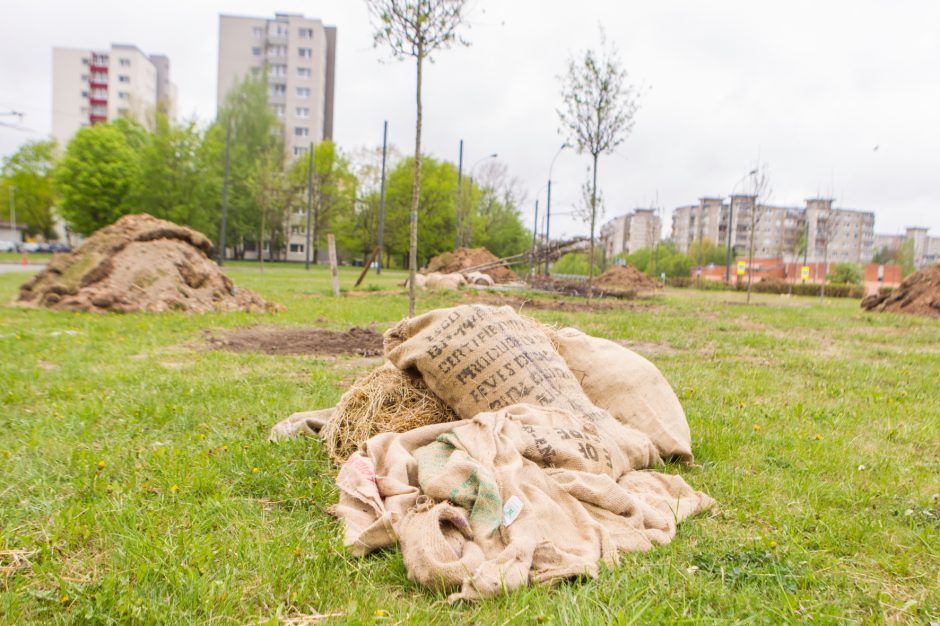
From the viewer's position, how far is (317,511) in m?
2.84

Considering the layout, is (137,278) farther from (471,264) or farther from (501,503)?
(471,264)

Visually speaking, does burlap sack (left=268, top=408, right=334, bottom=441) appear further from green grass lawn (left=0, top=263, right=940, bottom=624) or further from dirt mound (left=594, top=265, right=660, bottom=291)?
dirt mound (left=594, top=265, right=660, bottom=291)

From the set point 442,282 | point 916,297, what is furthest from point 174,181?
point 916,297

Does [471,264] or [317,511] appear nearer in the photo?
[317,511]

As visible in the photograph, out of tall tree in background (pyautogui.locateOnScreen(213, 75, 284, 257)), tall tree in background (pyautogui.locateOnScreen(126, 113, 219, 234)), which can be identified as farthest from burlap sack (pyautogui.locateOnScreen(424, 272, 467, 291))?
tall tree in background (pyautogui.locateOnScreen(213, 75, 284, 257))

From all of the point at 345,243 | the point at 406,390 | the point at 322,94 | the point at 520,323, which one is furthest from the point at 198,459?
the point at 322,94

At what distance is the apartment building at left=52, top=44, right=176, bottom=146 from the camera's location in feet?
274

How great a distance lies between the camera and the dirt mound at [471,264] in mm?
27562

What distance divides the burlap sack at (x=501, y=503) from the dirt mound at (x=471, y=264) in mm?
23754

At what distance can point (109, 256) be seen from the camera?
12.1m

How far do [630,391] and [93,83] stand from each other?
103 m

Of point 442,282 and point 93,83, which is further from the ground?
point 93,83

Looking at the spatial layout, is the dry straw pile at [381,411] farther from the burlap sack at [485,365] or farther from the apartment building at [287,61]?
the apartment building at [287,61]

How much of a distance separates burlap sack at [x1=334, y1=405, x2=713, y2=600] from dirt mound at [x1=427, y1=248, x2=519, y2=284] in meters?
23.8
